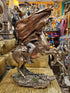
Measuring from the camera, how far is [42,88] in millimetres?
1749

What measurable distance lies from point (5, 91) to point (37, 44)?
96 centimetres

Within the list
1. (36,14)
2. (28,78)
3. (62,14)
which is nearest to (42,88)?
(28,78)

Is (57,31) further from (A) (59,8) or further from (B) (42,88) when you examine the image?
(B) (42,88)

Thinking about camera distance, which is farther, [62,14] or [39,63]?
[62,14]

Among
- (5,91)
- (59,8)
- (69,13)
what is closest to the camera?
(5,91)

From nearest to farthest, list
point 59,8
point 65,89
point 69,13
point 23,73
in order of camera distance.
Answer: point 23,73 < point 65,89 < point 69,13 < point 59,8

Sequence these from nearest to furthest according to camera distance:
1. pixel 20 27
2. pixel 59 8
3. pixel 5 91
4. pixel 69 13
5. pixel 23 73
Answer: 1. pixel 5 91
2. pixel 20 27
3. pixel 23 73
4. pixel 69 13
5. pixel 59 8

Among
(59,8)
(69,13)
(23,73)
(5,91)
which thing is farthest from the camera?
(59,8)

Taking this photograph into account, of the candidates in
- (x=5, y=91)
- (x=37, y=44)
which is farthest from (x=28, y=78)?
(x=37, y=44)

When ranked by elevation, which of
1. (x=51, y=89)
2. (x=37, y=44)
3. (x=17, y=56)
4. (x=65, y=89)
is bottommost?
(x=65, y=89)

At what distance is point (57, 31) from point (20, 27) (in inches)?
170

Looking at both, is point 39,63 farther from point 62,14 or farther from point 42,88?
point 62,14

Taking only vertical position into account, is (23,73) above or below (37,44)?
below

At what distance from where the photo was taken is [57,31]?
229 inches
